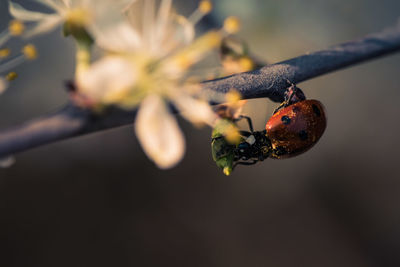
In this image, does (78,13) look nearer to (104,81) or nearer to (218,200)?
(104,81)

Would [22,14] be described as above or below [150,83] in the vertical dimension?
above

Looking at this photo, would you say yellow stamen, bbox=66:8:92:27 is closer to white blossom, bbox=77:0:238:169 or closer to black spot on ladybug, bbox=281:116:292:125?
white blossom, bbox=77:0:238:169

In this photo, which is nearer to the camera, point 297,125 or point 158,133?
point 158,133

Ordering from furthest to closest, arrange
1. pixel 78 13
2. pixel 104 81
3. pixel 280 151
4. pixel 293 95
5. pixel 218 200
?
pixel 218 200 → pixel 280 151 → pixel 293 95 → pixel 78 13 → pixel 104 81

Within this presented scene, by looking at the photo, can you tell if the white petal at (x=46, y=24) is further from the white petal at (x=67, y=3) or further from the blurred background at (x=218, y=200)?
the blurred background at (x=218, y=200)

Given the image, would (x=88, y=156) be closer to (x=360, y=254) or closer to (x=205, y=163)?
(x=205, y=163)

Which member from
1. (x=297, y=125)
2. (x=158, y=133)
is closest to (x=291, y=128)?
(x=297, y=125)

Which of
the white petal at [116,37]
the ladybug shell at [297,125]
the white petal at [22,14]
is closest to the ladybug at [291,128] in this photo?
the ladybug shell at [297,125]
